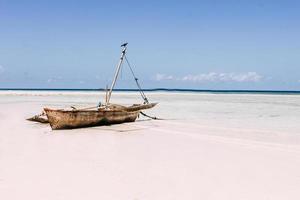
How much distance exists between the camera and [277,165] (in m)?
10.4

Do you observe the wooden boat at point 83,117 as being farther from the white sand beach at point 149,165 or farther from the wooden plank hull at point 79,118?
the white sand beach at point 149,165

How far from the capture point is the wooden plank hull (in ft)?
60.8

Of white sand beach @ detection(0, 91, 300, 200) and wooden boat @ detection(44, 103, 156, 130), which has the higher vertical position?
wooden boat @ detection(44, 103, 156, 130)

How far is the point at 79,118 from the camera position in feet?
62.8

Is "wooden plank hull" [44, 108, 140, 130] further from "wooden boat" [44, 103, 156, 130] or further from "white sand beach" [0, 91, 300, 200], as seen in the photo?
"white sand beach" [0, 91, 300, 200]

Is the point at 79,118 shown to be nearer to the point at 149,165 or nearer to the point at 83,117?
the point at 83,117

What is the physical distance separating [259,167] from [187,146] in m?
4.00

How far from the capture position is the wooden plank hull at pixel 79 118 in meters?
18.5

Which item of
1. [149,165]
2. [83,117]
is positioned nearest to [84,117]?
[83,117]

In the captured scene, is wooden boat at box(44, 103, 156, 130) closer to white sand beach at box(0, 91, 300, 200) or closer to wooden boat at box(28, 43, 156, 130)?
wooden boat at box(28, 43, 156, 130)

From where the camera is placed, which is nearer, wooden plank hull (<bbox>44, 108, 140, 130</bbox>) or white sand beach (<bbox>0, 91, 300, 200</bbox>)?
white sand beach (<bbox>0, 91, 300, 200</bbox>)

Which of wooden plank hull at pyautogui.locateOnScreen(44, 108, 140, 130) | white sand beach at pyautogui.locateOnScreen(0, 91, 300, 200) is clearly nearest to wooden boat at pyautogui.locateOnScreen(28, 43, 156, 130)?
wooden plank hull at pyautogui.locateOnScreen(44, 108, 140, 130)

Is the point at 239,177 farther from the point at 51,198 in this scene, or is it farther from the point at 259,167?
the point at 51,198

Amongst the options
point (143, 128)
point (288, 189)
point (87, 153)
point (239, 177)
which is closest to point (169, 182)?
point (239, 177)
